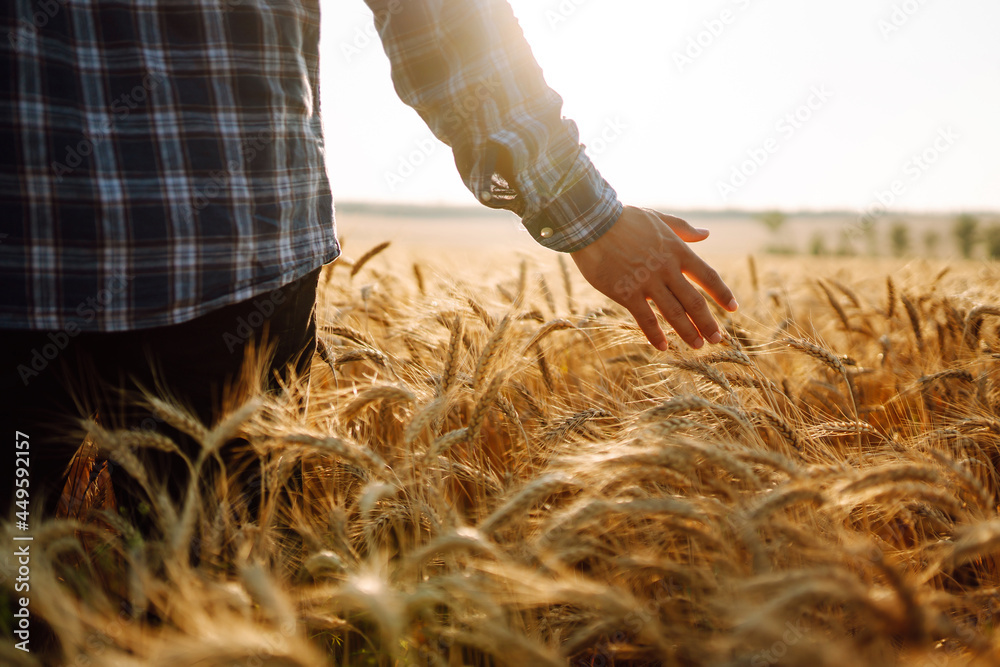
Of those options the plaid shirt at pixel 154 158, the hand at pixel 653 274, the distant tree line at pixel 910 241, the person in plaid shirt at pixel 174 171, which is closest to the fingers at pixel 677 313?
the hand at pixel 653 274

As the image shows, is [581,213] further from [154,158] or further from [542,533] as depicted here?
[154,158]

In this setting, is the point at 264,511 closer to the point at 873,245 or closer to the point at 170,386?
the point at 170,386

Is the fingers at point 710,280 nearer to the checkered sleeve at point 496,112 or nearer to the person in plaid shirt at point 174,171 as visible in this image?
the checkered sleeve at point 496,112

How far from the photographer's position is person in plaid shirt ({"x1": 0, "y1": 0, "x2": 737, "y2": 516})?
860mm

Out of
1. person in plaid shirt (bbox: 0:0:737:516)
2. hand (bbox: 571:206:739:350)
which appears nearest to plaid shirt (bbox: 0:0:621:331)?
person in plaid shirt (bbox: 0:0:737:516)

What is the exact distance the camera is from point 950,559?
696 millimetres

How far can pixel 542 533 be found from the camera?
856mm

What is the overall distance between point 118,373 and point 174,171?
15.0 inches

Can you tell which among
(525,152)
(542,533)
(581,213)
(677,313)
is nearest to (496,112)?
(525,152)

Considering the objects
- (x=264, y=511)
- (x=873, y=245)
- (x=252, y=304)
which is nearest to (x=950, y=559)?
(x=264, y=511)

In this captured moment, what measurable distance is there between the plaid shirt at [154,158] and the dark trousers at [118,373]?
0.07 metres

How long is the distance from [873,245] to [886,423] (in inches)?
1130

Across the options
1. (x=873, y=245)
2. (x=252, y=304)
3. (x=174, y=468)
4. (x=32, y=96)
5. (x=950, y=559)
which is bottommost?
(x=950, y=559)

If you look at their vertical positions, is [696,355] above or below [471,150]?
below
